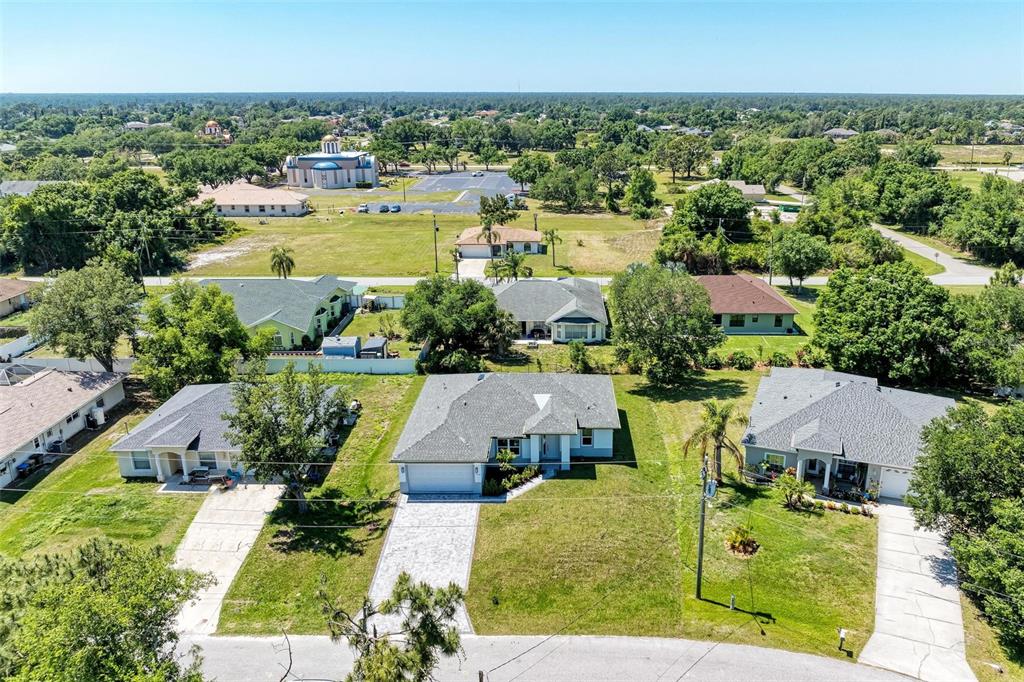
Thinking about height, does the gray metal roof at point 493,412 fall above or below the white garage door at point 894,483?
above

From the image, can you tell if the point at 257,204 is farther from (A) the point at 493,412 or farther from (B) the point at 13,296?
(A) the point at 493,412

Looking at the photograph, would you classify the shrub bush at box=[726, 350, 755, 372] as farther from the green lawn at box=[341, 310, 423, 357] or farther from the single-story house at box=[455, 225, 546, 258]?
the single-story house at box=[455, 225, 546, 258]

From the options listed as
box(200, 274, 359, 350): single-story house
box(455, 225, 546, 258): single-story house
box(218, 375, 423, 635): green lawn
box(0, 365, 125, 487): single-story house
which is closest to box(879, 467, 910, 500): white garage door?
box(218, 375, 423, 635): green lawn

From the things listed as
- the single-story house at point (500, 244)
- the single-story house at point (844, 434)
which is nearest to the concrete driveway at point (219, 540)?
the single-story house at point (844, 434)

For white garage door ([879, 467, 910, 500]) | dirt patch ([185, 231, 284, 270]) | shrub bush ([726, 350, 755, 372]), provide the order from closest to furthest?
white garage door ([879, 467, 910, 500])
shrub bush ([726, 350, 755, 372])
dirt patch ([185, 231, 284, 270])

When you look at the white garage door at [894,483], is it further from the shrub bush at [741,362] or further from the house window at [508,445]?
the house window at [508,445]

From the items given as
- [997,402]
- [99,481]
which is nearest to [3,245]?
[99,481]

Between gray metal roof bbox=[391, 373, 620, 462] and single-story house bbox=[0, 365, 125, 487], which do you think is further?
single-story house bbox=[0, 365, 125, 487]
